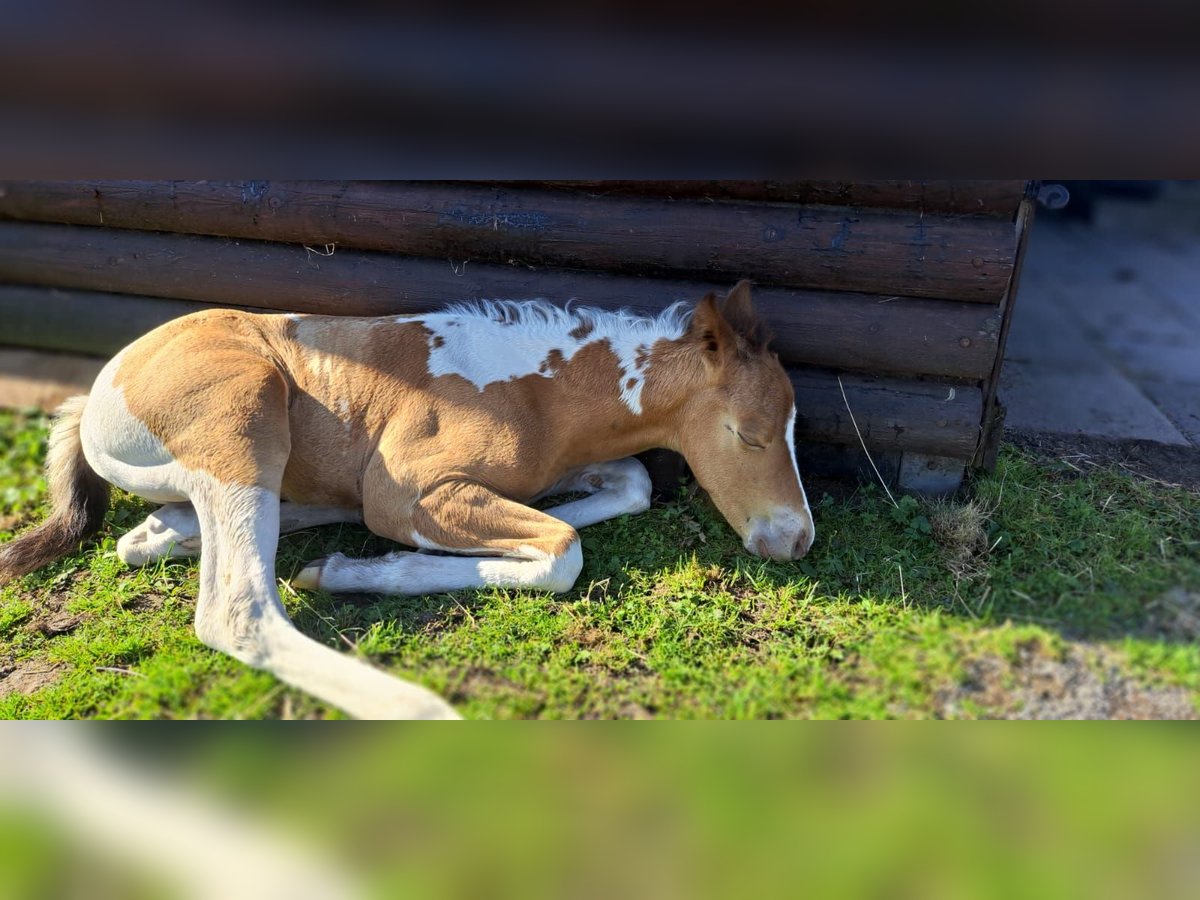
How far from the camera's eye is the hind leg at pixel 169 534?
14.5ft

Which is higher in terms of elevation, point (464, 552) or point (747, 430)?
point (747, 430)

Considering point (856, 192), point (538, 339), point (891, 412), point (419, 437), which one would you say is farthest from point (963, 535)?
point (419, 437)

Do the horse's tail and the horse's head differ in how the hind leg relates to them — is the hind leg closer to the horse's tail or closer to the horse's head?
the horse's tail

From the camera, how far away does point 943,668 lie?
332 cm

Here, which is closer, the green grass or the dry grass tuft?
the green grass

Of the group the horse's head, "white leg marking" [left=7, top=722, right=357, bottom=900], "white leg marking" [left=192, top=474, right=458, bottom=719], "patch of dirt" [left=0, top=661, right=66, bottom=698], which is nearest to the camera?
"white leg marking" [left=7, top=722, right=357, bottom=900]

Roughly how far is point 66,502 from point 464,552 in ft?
7.04

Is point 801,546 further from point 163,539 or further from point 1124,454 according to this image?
point 163,539

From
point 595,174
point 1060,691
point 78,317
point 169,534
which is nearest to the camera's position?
point 1060,691

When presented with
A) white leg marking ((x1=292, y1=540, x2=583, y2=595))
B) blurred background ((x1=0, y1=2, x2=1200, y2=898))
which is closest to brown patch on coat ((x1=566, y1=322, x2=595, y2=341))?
blurred background ((x1=0, y1=2, x2=1200, y2=898))

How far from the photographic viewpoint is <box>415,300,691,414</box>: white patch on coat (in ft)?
14.4

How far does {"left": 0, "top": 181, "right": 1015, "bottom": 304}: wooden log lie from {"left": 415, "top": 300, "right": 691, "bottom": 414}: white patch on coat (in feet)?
1.13

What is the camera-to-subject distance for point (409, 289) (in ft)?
15.9

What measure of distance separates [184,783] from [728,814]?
1600 millimetres
